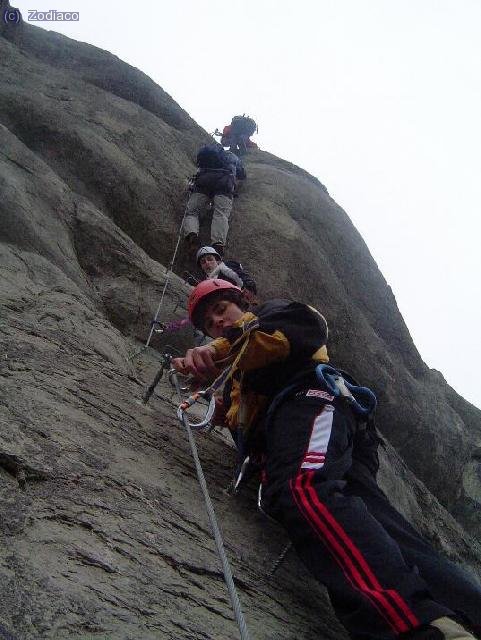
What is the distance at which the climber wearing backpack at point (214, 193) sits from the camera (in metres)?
9.92

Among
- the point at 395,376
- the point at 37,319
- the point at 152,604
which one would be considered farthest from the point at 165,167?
the point at 152,604

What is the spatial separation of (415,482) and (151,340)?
5172mm

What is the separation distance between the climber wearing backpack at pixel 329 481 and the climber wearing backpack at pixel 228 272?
3868 millimetres

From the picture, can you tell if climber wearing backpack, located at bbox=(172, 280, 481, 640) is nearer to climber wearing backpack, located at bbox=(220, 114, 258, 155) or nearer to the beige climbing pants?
the beige climbing pants

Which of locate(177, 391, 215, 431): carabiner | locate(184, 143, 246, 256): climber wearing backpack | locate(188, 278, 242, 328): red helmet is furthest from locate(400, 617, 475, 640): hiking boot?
locate(184, 143, 246, 256): climber wearing backpack

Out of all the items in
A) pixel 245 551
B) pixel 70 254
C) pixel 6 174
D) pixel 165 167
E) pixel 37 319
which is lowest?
pixel 245 551

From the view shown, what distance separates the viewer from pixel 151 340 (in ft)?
23.3

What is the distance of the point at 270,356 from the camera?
3.42m

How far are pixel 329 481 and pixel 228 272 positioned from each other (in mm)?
5575

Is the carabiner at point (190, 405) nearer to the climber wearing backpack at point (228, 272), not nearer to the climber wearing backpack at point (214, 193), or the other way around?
the climber wearing backpack at point (228, 272)

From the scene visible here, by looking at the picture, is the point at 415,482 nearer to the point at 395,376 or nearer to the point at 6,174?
the point at 395,376

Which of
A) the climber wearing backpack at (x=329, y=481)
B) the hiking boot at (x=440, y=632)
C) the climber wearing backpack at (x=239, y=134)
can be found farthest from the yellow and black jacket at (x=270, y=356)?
the climber wearing backpack at (x=239, y=134)

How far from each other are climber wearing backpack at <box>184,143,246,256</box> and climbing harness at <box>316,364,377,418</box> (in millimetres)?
6747

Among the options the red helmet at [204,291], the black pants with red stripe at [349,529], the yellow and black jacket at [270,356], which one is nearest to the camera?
the black pants with red stripe at [349,529]
